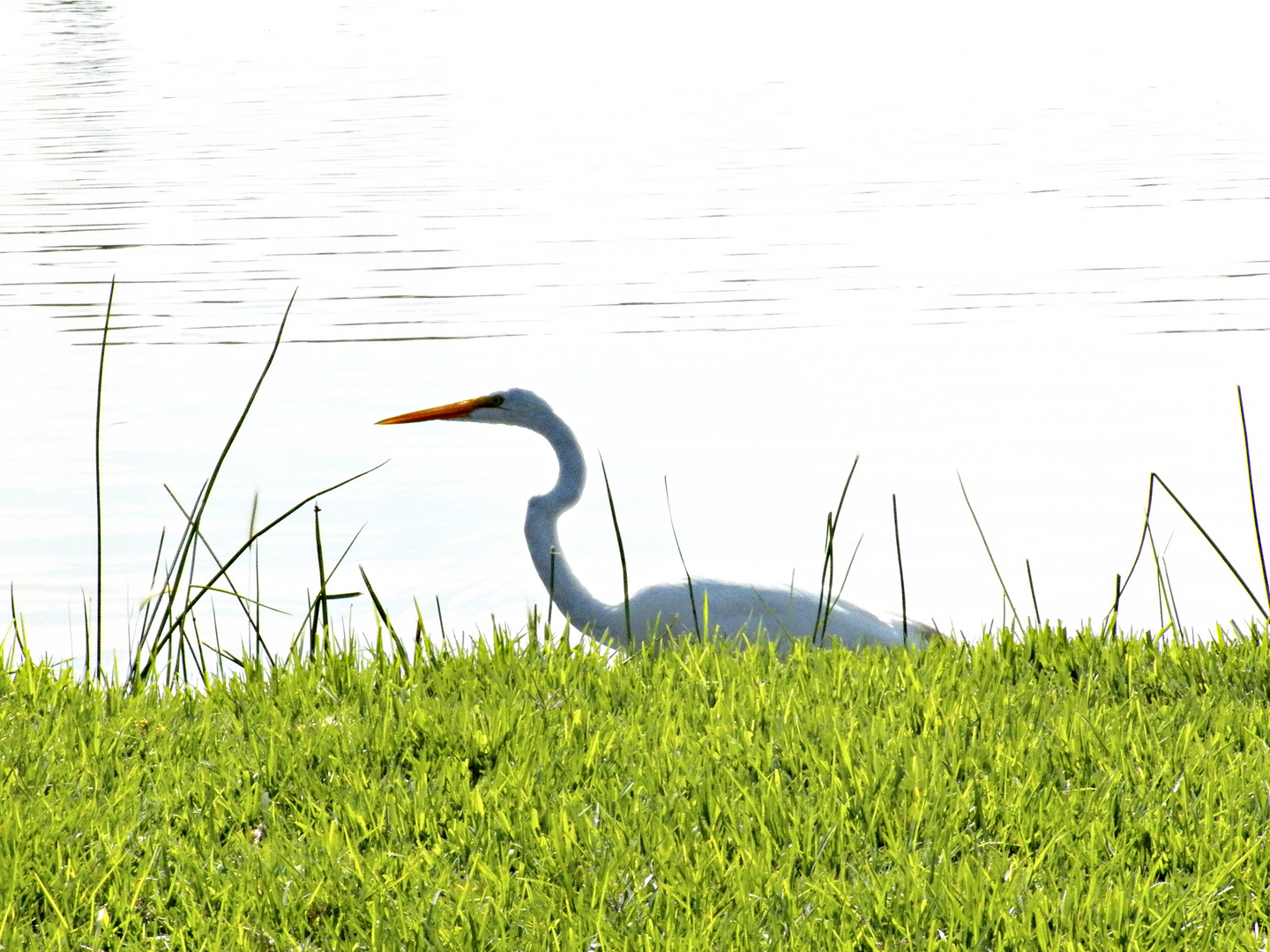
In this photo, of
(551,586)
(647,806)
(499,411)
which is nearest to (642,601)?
(551,586)

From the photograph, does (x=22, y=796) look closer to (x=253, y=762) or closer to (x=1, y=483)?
(x=253, y=762)

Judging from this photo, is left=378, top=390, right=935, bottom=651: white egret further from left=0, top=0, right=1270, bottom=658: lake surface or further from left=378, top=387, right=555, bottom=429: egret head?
left=0, top=0, right=1270, bottom=658: lake surface

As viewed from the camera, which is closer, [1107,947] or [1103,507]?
[1107,947]

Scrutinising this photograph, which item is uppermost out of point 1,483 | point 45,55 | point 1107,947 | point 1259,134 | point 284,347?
point 45,55

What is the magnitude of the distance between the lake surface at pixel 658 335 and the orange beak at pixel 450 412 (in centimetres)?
83

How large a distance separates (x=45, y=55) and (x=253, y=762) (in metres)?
32.6

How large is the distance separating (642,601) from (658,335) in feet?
17.8

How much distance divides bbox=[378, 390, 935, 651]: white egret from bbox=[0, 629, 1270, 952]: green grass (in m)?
1.18

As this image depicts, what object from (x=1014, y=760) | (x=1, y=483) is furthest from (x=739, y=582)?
(x=1, y=483)

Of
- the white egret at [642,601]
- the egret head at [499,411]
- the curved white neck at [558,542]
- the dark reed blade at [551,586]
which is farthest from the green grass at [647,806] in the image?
the egret head at [499,411]

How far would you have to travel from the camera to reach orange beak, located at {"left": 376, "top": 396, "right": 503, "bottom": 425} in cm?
586

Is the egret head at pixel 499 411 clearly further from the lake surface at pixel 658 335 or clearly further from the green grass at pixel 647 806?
the green grass at pixel 647 806

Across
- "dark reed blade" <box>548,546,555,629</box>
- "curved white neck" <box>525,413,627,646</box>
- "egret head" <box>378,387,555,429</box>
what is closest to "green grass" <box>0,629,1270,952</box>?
"dark reed blade" <box>548,546,555,629</box>

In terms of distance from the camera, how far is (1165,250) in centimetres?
1276
